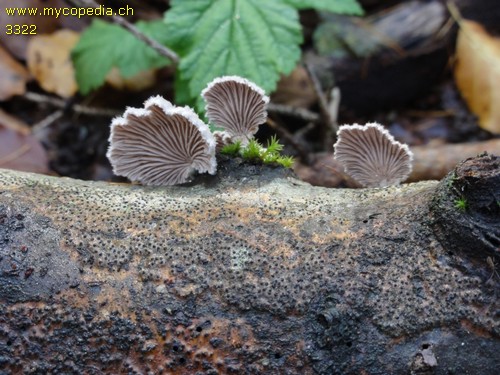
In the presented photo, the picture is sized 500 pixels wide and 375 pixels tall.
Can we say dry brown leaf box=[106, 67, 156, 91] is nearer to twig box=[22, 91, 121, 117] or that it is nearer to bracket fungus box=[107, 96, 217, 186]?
twig box=[22, 91, 121, 117]

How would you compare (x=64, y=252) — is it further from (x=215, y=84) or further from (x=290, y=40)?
(x=290, y=40)

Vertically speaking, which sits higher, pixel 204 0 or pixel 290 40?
pixel 204 0

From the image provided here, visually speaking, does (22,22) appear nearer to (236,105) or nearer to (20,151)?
(20,151)

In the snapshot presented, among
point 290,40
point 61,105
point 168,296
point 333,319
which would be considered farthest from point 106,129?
point 333,319

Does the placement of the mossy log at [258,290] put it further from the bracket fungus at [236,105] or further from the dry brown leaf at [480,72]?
the dry brown leaf at [480,72]

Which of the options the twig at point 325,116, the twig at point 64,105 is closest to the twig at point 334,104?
the twig at point 325,116

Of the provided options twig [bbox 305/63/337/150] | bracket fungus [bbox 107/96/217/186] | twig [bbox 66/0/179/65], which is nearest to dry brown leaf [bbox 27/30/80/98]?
twig [bbox 66/0/179/65]
